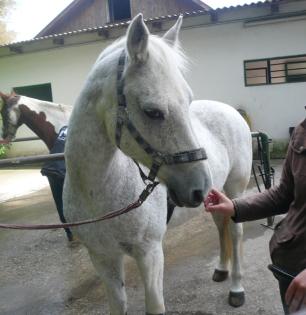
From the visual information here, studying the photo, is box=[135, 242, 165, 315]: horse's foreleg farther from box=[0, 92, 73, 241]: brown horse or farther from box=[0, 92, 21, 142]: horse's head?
box=[0, 92, 21, 142]: horse's head

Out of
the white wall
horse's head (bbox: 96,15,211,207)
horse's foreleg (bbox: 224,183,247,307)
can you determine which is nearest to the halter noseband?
horse's head (bbox: 96,15,211,207)

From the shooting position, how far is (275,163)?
846 cm

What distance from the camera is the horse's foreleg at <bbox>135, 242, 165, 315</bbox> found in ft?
6.48

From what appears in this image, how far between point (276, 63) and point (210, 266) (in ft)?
26.0

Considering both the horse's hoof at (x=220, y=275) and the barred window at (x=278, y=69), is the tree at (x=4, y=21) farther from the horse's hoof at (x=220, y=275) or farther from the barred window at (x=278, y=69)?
the horse's hoof at (x=220, y=275)

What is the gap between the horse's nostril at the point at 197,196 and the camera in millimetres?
1473

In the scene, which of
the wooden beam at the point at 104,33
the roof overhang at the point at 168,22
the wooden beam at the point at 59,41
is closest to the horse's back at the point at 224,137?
the roof overhang at the point at 168,22

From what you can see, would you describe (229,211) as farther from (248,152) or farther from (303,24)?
(303,24)

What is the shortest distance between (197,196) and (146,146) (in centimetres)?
28

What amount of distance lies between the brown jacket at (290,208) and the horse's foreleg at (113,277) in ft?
2.63

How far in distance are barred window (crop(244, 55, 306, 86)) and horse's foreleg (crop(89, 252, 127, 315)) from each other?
880 cm

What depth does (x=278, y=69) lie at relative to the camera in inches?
401

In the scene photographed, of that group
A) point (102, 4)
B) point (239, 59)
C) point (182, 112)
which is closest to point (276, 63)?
point (239, 59)

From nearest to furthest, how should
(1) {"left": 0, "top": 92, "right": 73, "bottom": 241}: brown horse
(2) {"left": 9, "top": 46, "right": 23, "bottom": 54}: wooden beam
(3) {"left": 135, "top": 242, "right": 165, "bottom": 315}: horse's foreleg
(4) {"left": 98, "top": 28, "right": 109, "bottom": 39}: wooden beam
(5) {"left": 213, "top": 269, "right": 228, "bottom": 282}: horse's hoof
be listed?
1. (3) {"left": 135, "top": 242, "right": 165, "bottom": 315}: horse's foreleg
2. (5) {"left": 213, "top": 269, "right": 228, "bottom": 282}: horse's hoof
3. (1) {"left": 0, "top": 92, "right": 73, "bottom": 241}: brown horse
4. (4) {"left": 98, "top": 28, "right": 109, "bottom": 39}: wooden beam
5. (2) {"left": 9, "top": 46, "right": 23, "bottom": 54}: wooden beam
